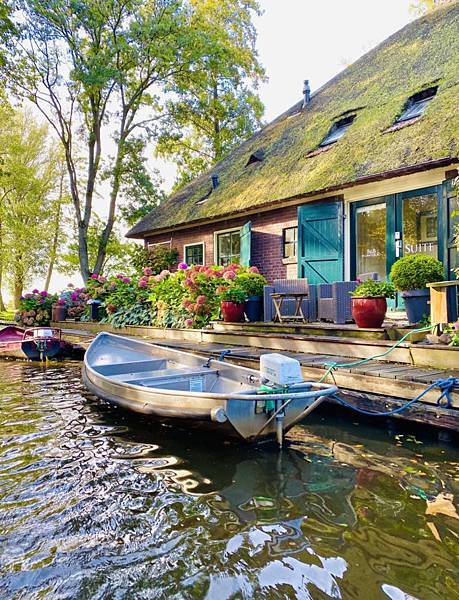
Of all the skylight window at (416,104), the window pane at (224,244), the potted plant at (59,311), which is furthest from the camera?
the potted plant at (59,311)

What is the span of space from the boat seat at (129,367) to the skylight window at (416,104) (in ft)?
21.4

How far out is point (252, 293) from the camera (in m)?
7.75

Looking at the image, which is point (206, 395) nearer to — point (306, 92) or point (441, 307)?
point (441, 307)

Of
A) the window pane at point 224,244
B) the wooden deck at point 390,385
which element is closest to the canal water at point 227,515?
the wooden deck at point 390,385

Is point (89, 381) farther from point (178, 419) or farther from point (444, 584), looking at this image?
point (444, 584)

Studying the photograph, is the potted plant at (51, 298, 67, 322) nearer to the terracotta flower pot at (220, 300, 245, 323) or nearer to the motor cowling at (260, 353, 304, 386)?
the terracotta flower pot at (220, 300, 245, 323)

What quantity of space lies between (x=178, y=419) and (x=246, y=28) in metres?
22.7

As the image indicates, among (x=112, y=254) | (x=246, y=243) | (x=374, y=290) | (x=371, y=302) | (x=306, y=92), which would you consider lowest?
(x=371, y=302)

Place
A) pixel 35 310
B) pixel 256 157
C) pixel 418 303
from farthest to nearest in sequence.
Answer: pixel 35 310, pixel 256 157, pixel 418 303

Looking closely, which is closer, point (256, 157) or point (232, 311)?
point (232, 311)

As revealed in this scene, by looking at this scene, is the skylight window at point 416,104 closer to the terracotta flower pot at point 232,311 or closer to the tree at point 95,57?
the terracotta flower pot at point 232,311

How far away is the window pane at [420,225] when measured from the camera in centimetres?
738

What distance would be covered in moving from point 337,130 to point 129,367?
25.3 feet

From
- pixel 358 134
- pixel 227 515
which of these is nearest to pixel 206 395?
pixel 227 515
